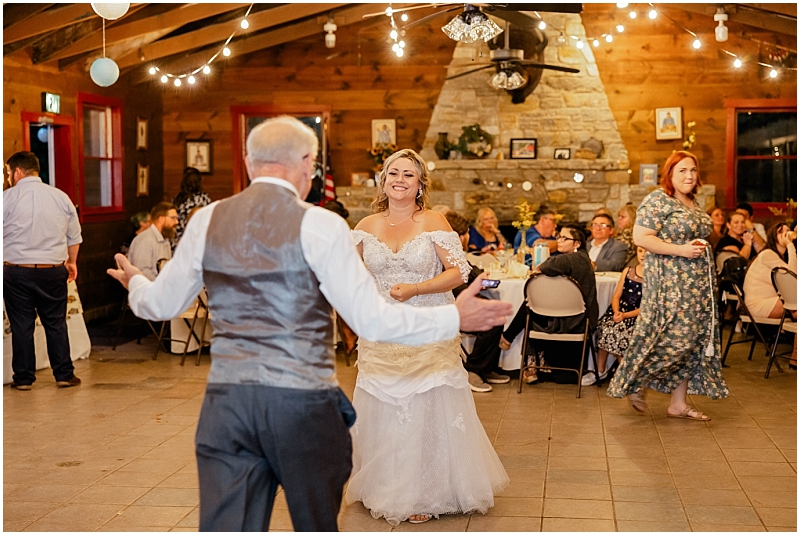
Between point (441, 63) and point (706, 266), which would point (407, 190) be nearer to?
point (706, 266)

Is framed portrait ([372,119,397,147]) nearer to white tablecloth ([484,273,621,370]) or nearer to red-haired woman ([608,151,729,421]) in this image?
white tablecloth ([484,273,621,370])

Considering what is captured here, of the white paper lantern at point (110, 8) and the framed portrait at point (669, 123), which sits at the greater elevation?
the white paper lantern at point (110, 8)

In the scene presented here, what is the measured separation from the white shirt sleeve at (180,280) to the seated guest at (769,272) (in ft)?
18.6

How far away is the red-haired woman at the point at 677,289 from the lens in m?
5.11

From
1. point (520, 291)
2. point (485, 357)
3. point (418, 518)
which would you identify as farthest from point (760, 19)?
point (418, 518)

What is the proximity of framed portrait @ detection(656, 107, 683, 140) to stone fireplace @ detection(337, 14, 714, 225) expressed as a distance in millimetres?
533

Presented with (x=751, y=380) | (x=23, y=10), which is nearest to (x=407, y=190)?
(x=751, y=380)

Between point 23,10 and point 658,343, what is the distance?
5375 mm

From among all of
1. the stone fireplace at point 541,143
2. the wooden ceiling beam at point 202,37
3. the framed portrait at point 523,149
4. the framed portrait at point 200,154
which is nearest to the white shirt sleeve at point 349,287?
the wooden ceiling beam at point 202,37

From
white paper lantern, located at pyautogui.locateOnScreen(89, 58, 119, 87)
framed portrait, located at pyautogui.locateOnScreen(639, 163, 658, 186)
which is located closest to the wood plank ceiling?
white paper lantern, located at pyautogui.locateOnScreen(89, 58, 119, 87)

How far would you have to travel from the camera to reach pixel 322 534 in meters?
2.29

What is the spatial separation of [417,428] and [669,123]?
8.62 metres

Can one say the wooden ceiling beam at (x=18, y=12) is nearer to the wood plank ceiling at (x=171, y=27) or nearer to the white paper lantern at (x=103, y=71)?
the wood plank ceiling at (x=171, y=27)

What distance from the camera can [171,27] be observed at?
29.3 ft
